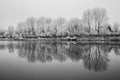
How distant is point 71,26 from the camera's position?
6438 cm

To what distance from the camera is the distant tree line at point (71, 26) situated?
52.1 meters

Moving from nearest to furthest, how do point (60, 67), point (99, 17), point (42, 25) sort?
1. point (60, 67)
2. point (99, 17)
3. point (42, 25)

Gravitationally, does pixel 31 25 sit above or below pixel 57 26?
above

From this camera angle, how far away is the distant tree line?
52.1 meters

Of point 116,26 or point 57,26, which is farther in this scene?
point 116,26

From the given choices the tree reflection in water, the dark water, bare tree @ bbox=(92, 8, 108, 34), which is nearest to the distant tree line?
bare tree @ bbox=(92, 8, 108, 34)

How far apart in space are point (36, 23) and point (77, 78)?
248 ft

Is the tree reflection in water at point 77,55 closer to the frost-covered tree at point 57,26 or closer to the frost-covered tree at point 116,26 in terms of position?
the frost-covered tree at point 57,26

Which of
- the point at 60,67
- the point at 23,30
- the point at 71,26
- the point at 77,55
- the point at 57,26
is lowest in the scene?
the point at 60,67

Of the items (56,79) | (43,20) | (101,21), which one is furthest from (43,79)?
(43,20)

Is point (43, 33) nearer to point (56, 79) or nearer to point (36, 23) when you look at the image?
point (36, 23)

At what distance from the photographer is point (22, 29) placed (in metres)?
82.6

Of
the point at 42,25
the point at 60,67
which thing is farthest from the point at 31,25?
the point at 60,67

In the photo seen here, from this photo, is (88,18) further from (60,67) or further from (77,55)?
(60,67)
